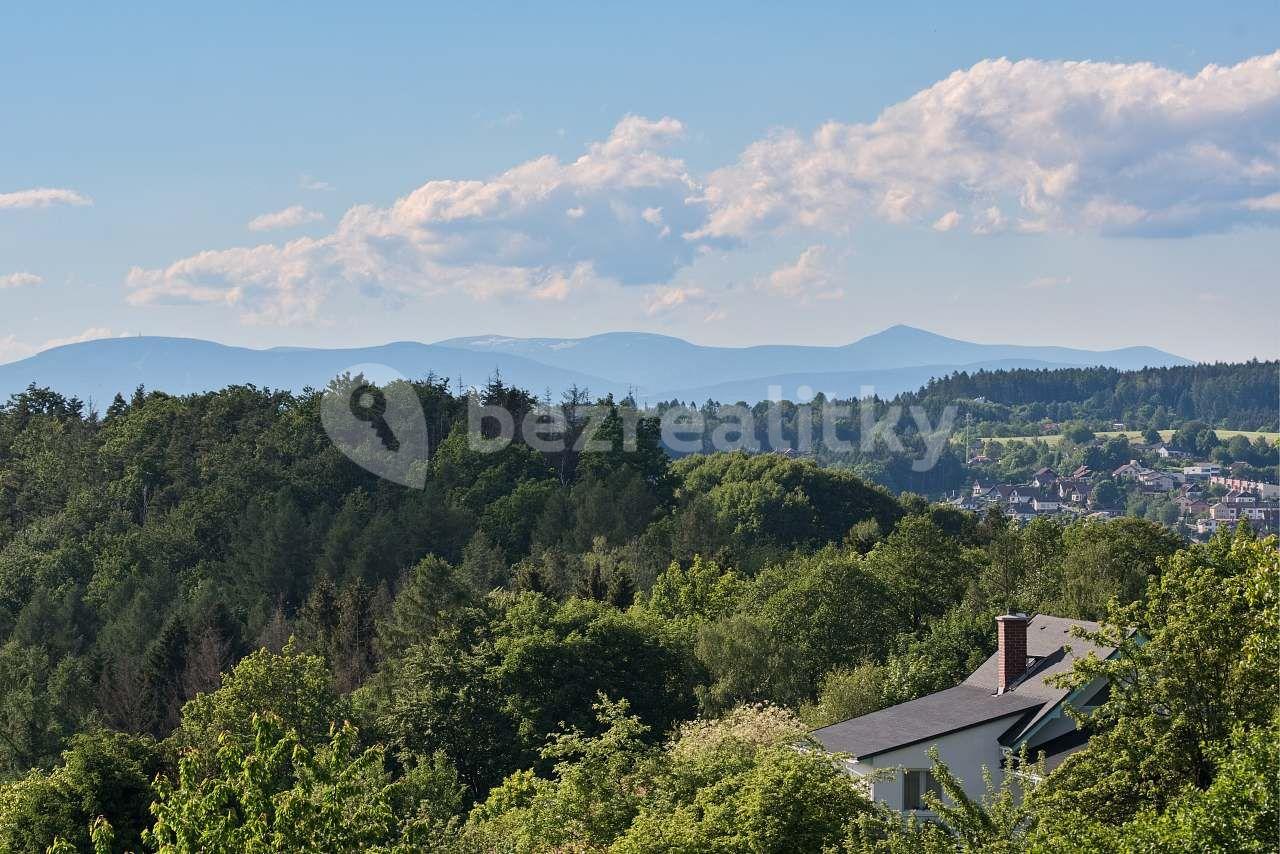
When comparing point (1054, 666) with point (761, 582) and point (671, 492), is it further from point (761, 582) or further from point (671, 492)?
point (671, 492)

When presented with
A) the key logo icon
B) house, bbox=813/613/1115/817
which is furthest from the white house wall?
the key logo icon

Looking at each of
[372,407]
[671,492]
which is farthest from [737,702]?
[372,407]

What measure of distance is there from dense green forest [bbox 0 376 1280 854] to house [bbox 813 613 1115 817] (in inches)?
83.6

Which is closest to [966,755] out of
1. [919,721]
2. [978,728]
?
[978,728]

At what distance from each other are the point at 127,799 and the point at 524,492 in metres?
74.4

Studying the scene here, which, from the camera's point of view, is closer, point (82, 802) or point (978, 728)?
point (978, 728)

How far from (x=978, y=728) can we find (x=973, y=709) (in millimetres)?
1397

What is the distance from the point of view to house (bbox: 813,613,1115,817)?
104 feet

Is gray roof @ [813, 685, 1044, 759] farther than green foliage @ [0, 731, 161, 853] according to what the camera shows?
No

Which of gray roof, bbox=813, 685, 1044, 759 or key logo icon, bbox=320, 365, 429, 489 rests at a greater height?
key logo icon, bbox=320, 365, 429, 489

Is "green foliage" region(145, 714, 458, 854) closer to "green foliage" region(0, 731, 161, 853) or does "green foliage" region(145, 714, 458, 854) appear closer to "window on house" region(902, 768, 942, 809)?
"window on house" region(902, 768, 942, 809)

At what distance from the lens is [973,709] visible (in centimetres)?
3428

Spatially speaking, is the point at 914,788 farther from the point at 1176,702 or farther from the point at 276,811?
the point at 276,811

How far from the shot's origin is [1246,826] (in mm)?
17000
